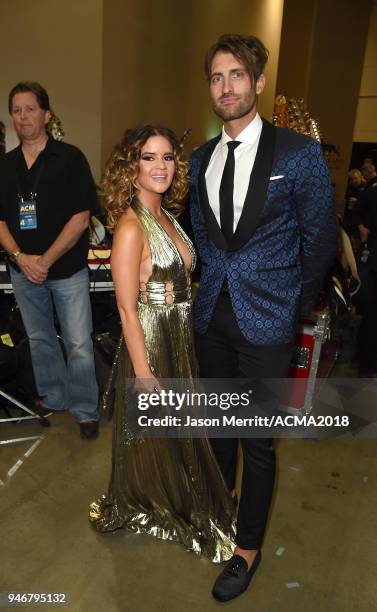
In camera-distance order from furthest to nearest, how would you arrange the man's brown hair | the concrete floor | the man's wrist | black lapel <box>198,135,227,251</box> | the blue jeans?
1. the blue jeans
2. the man's wrist
3. the concrete floor
4. black lapel <box>198,135,227,251</box>
5. the man's brown hair

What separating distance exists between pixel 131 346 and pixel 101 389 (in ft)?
5.09

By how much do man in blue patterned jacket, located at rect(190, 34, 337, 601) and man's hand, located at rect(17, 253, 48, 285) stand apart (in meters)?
1.03

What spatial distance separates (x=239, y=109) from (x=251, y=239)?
16.1 inches

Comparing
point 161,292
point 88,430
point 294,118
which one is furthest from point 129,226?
point 294,118

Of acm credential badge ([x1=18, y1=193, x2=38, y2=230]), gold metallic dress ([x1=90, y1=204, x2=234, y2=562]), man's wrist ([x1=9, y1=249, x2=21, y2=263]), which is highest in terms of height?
acm credential badge ([x1=18, y1=193, x2=38, y2=230])

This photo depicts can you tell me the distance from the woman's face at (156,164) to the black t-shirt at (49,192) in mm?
977

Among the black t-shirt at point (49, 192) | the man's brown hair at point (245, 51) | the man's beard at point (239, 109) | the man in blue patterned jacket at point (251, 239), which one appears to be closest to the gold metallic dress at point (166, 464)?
the man in blue patterned jacket at point (251, 239)

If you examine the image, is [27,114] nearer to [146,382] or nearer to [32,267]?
[32,267]

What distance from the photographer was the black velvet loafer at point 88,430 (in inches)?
108

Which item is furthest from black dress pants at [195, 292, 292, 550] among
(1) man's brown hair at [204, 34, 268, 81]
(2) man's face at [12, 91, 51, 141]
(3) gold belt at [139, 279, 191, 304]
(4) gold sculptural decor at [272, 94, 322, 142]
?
(4) gold sculptural decor at [272, 94, 322, 142]

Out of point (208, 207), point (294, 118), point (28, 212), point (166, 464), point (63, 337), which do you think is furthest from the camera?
point (294, 118)

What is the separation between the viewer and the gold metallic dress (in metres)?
1.72

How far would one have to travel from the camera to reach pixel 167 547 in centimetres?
199

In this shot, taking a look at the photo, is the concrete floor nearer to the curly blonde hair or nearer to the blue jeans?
the blue jeans
